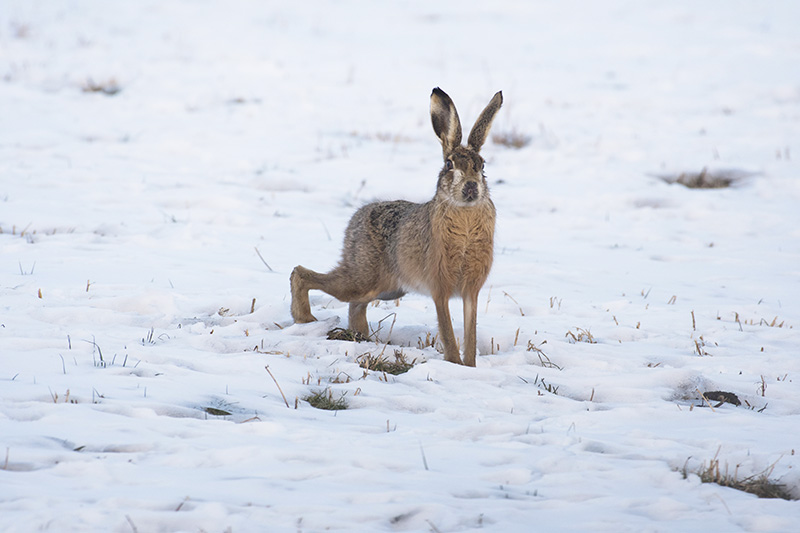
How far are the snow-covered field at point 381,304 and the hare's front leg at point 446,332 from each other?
0.18 meters

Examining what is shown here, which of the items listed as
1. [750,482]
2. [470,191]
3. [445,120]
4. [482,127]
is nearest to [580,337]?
[470,191]

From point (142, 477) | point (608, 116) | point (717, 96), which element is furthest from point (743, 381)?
point (717, 96)

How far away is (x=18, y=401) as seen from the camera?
3.58 metres

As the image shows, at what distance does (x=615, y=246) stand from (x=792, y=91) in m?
9.08

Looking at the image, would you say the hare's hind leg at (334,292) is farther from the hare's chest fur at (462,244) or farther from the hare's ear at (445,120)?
the hare's ear at (445,120)

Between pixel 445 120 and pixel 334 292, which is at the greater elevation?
pixel 445 120

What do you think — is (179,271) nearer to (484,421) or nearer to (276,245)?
(276,245)

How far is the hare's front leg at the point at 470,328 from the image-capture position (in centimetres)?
525

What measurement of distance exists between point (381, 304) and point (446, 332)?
1678 mm

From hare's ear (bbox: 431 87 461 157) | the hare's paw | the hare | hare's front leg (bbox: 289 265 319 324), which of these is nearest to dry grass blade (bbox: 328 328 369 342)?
the hare's paw

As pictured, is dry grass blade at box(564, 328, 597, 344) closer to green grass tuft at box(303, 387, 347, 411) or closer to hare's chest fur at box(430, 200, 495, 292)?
hare's chest fur at box(430, 200, 495, 292)

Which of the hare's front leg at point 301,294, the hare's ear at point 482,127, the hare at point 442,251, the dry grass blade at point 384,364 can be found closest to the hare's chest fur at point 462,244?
the hare at point 442,251

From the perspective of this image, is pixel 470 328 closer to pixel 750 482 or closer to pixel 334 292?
pixel 334 292

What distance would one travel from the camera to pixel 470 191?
526 cm
